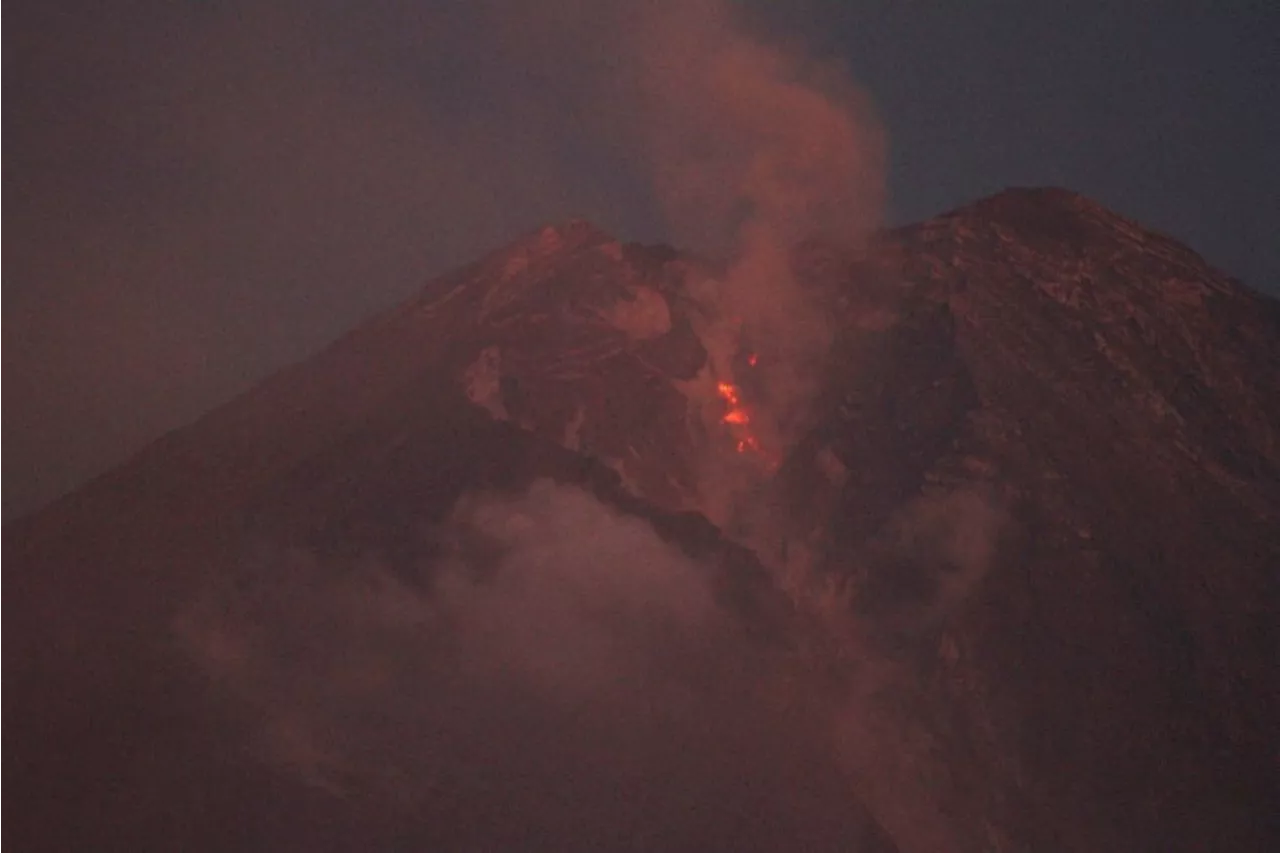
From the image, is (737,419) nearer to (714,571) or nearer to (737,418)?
(737,418)

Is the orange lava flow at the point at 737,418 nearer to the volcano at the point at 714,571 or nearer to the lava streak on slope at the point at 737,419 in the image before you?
the lava streak on slope at the point at 737,419

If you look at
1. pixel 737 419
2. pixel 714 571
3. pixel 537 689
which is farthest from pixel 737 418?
pixel 537 689

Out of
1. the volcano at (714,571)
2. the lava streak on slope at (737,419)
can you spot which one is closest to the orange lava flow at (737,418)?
the lava streak on slope at (737,419)

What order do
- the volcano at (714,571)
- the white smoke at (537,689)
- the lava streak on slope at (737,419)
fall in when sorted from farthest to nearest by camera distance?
the lava streak on slope at (737,419)
the volcano at (714,571)
the white smoke at (537,689)

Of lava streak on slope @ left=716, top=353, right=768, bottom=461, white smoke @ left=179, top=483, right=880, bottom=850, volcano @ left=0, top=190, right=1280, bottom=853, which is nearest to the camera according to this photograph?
white smoke @ left=179, top=483, right=880, bottom=850

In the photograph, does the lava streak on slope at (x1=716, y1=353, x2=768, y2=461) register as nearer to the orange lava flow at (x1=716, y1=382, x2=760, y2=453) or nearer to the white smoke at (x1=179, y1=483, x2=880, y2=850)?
the orange lava flow at (x1=716, y1=382, x2=760, y2=453)

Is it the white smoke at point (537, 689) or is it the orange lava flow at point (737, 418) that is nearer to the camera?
the white smoke at point (537, 689)

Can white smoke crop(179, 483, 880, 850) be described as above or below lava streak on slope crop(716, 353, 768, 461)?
below

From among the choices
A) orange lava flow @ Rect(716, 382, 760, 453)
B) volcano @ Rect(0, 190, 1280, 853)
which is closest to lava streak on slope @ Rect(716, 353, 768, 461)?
orange lava flow @ Rect(716, 382, 760, 453)

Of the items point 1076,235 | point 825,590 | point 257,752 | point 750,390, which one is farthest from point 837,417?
point 257,752
